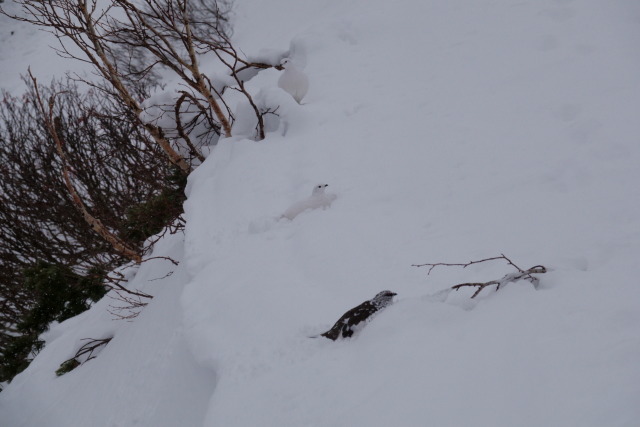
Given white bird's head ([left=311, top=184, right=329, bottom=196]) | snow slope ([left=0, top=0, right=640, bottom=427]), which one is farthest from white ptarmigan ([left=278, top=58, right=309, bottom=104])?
white bird's head ([left=311, top=184, right=329, bottom=196])

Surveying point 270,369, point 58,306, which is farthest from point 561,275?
point 58,306

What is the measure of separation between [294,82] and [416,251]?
3184mm

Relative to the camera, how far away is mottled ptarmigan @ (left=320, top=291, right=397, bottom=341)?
205 centimetres

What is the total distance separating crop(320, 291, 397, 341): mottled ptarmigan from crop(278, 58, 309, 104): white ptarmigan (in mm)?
3629

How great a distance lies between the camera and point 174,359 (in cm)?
263

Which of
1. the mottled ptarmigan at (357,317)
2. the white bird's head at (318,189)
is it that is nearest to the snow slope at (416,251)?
the mottled ptarmigan at (357,317)

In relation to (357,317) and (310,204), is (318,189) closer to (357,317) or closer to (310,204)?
(310,204)

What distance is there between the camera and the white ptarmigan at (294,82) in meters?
5.08

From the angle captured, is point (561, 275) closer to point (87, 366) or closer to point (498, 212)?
point (498, 212)

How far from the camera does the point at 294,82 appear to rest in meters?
5.09

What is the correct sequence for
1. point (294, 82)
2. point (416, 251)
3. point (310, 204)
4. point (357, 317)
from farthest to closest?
1. point (294, 82)
2. point (310, 204)
3. point (416, 251)
4. point (357, 317)

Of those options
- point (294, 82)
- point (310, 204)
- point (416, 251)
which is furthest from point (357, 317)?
point (294, 82)

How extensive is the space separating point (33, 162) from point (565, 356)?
12595 mm

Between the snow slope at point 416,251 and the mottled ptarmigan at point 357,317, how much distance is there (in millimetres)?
60
